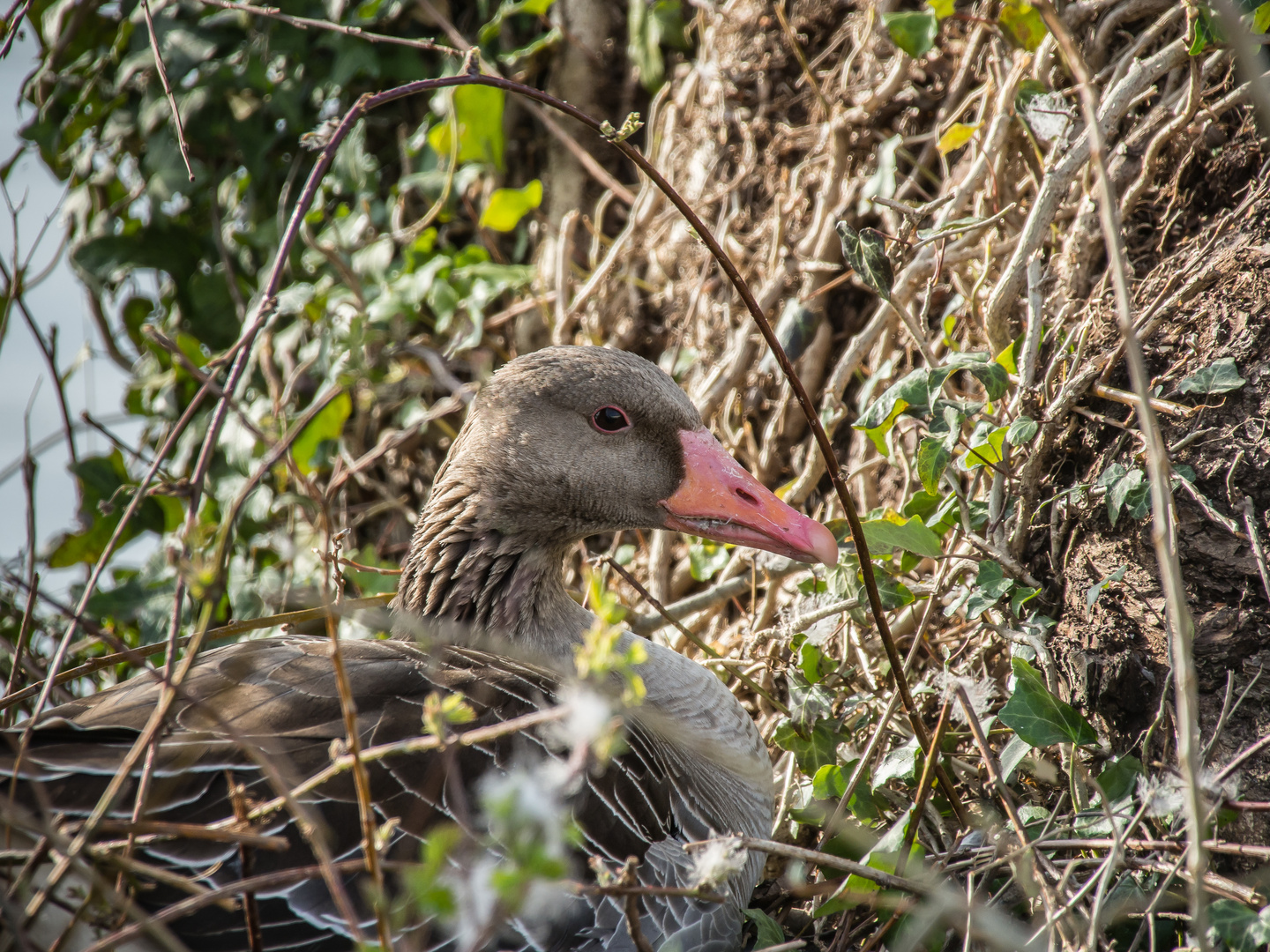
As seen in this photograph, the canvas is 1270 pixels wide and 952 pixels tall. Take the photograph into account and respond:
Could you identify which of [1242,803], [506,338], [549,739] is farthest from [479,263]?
[1242,803]

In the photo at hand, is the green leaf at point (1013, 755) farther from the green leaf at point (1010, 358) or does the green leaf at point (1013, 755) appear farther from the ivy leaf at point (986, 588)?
the green leaf at point (1010, 358)

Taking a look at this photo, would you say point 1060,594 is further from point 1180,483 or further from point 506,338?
point 506,338

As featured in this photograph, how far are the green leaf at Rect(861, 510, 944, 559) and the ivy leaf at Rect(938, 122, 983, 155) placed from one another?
1.33m

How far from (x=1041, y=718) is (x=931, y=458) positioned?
653 mm

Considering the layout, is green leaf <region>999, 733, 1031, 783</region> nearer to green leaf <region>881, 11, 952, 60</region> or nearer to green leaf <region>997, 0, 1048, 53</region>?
green leaf <region>997, 0, 1048, 53</region>

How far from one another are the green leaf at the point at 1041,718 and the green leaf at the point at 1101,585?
0.86ft

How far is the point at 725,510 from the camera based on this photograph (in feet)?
8.63

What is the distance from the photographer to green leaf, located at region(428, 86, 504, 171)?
407 cm

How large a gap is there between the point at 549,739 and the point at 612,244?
8.38 ft

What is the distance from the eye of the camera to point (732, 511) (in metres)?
2.62

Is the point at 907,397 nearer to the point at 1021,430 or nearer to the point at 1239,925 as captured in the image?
the point at 1021,430

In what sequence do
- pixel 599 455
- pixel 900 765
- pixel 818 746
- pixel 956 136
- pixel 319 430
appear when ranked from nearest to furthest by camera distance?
pixel 900 765
pixel 818 746
pixel 599 455
pixel 956 136
pixel 319 430

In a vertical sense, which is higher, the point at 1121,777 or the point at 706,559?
the point at 1121,777

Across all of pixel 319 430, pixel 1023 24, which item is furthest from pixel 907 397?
pixel 319 430
